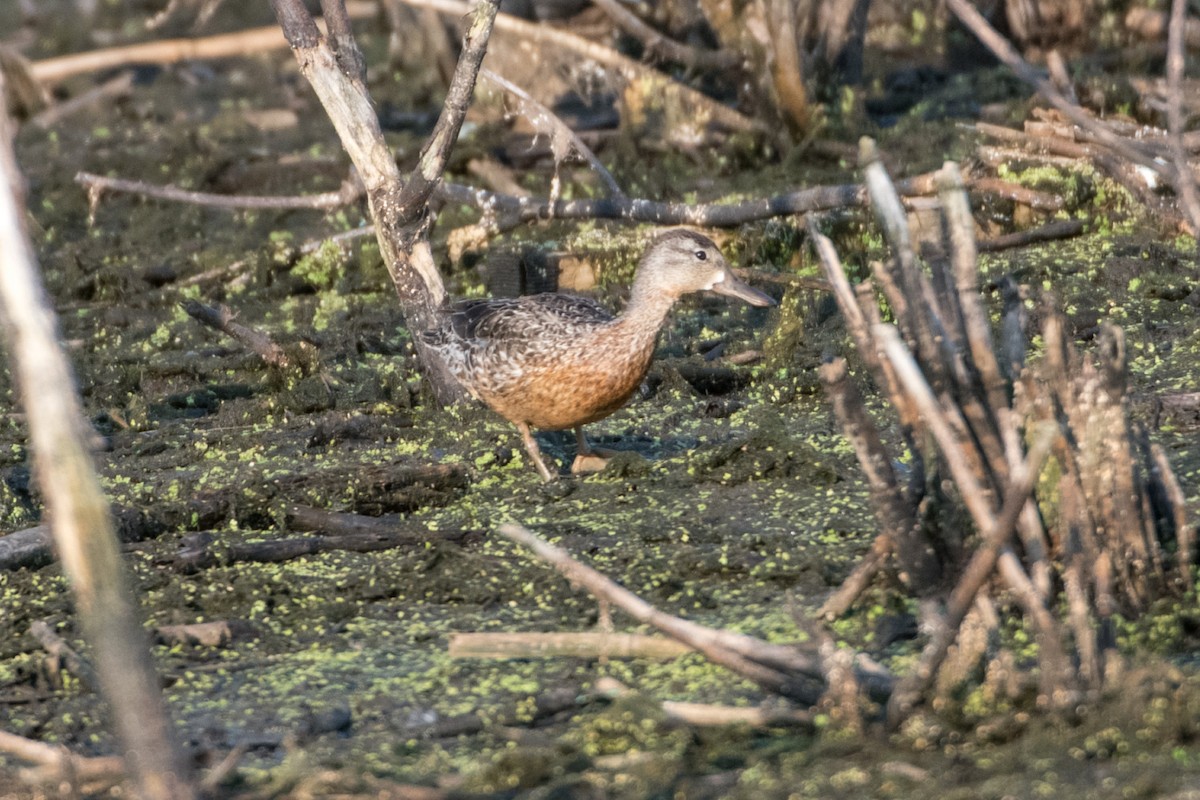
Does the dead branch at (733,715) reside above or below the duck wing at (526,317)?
below

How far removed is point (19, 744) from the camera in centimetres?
375

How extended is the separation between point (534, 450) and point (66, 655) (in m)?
2.35

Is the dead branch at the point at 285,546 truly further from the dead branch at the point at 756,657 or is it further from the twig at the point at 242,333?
the twig at the point at 242,333

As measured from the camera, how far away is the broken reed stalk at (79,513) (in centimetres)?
287

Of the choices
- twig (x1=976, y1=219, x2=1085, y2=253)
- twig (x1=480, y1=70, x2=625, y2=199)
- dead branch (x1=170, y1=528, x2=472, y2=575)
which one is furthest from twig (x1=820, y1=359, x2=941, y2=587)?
twig (x1=976, y1=219, x2=1085, y2=253)

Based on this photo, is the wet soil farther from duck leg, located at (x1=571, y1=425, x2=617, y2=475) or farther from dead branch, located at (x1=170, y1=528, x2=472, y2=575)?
duck leg, located at (x1=571, y1=425, x2=617, y2=475)

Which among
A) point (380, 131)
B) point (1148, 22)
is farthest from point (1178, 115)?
point (1148, 22)

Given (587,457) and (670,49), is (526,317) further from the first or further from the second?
(670,49)

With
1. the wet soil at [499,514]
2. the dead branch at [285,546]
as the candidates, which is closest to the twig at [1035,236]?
the wet soil at [499,514]

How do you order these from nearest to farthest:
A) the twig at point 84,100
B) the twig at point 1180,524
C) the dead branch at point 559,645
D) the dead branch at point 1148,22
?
1. the dead branch at point 559,645
2. the twig at point 1180,524
3. the dead branch at point 1148,22
4. the twig at point 84,100

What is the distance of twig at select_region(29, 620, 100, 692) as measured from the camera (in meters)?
4.59

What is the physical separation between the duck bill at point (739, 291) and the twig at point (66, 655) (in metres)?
3.28

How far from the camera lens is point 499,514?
5922 millimetres

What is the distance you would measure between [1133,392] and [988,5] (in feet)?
21.6
